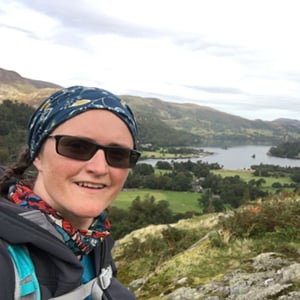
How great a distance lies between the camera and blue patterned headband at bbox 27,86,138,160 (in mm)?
1852

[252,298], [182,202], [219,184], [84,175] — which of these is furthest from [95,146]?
[219,184]

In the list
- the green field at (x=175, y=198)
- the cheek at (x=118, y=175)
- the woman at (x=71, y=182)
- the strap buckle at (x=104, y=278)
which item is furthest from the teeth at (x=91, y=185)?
the green field at (x=175, y=198)

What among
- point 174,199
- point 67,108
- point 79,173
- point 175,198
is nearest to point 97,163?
point 79,173

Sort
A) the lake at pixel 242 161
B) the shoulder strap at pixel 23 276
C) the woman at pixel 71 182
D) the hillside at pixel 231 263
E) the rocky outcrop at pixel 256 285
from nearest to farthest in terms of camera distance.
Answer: the shoulder strap at pixel 23 276
the woman at pixel 71 182
the rocky outcrop at pixel 256 285
the hillside at pixel 231 263
the lake at pixel 242 161

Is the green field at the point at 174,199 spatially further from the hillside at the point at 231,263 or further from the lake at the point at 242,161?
the hillside at the point at 231,263

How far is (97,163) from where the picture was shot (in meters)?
1.90

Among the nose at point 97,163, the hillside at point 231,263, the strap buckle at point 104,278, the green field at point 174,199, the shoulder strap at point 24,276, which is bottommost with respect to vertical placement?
the green field at point 174,199

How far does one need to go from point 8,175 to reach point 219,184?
262 ft

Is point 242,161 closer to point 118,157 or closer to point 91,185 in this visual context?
point 118,157

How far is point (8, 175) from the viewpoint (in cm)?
202

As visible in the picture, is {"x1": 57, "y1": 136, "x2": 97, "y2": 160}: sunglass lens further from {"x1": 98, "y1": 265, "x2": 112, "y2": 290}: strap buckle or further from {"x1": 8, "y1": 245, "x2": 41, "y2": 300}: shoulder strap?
{"x1": 98, "y1": 265, "x2": 112, "y2": 290}: strap buckle

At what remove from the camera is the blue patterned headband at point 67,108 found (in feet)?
6.07

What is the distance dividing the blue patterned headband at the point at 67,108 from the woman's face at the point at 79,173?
3cm

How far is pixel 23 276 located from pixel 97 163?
0.69m
